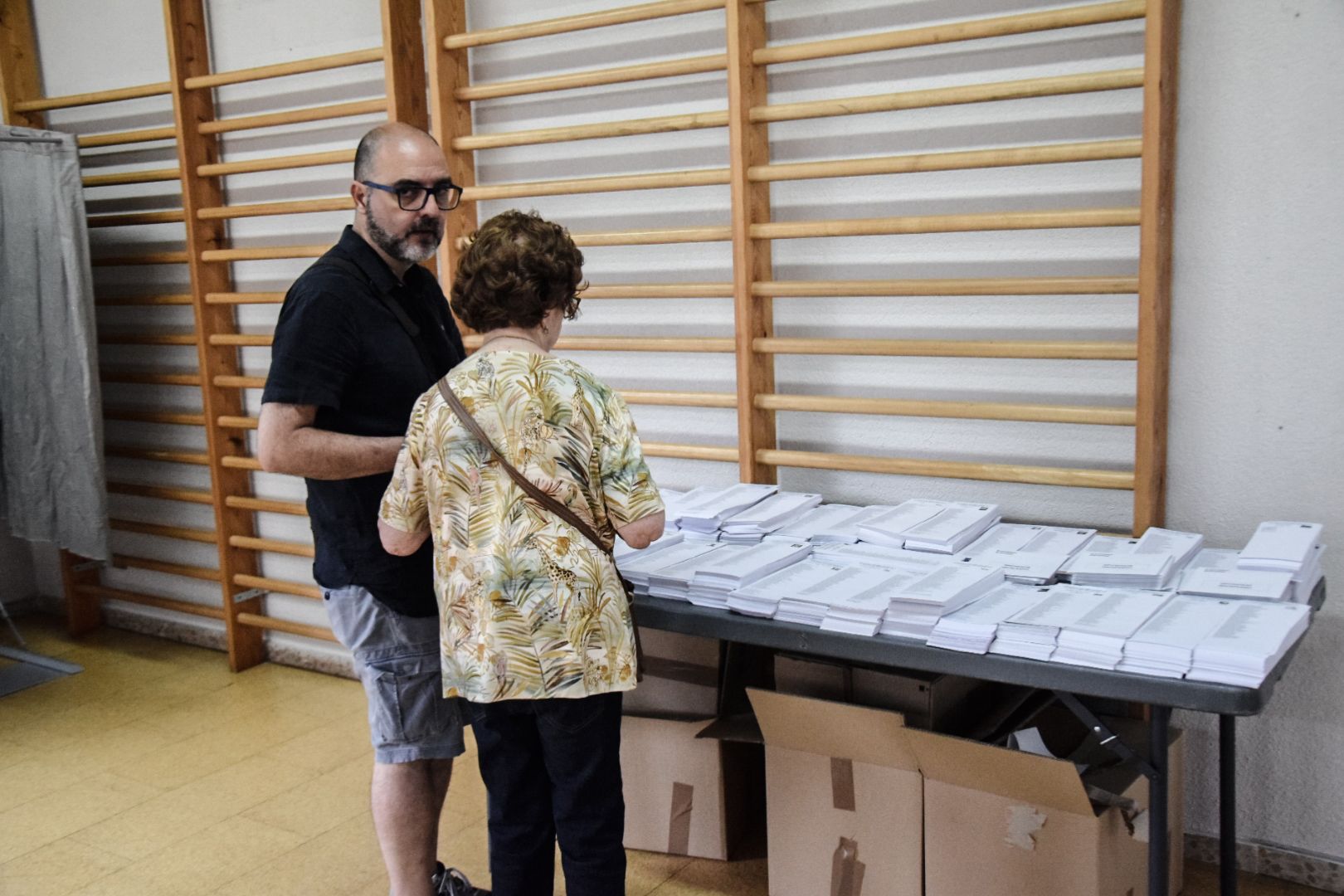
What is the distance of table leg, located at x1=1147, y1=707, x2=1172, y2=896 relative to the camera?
182 cm

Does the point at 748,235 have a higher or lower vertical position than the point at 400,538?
higher

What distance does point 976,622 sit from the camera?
6.10 ft

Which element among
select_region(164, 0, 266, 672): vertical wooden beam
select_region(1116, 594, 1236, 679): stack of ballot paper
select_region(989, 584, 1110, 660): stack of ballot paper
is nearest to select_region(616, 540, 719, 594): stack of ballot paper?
select_region(989, 584, 1110, 660): stack of ballot paper

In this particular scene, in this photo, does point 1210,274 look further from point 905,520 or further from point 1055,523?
point 905,520

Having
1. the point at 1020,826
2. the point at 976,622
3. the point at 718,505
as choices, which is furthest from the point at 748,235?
the point at 1020,826

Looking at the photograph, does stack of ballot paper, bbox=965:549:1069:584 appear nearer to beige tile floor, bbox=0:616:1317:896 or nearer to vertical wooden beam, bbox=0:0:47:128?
beige tile floor, bbox=0:616:1317:896

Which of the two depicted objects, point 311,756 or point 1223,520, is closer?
point 1223,520

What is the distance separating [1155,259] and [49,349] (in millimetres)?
3473

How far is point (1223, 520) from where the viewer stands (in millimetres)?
2428

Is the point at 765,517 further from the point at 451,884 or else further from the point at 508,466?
the point at 451,884

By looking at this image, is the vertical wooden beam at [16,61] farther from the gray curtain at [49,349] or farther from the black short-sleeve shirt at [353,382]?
the black short-sleeve shirt at [353,382]

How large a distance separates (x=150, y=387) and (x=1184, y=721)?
11.9 ft

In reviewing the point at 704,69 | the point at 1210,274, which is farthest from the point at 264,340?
the point at 1210,274

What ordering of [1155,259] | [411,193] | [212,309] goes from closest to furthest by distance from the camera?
[411,193]
[1155,259]
[212,309]
